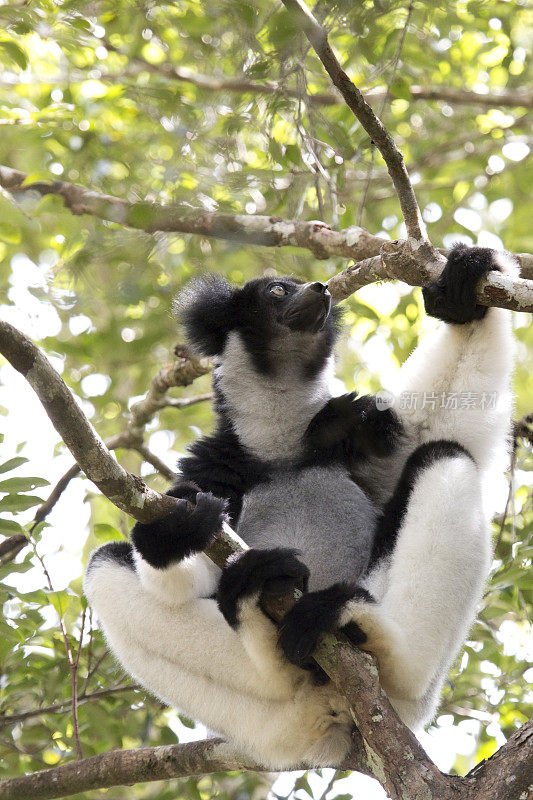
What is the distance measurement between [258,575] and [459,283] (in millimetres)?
1579

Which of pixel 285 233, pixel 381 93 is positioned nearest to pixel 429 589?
pixel 285 233

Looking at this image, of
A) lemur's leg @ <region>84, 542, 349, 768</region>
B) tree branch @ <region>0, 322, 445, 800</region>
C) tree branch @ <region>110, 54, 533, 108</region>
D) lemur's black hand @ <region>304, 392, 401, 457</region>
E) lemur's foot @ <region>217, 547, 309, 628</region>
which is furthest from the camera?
tree branch @ <region>110, 54, 533, 108</region>

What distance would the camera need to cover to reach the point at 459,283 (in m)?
3.50

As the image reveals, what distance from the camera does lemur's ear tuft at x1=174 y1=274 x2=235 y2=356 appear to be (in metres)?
4.75

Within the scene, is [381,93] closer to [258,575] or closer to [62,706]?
[258,575]

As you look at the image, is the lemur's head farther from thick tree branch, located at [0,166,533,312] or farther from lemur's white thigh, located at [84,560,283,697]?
lemur's white thigh, located at [84,560,283,697]

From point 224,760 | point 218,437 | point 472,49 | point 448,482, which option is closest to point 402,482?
point 448,482

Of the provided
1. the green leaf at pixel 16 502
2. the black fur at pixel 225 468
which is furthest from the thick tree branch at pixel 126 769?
the green leaf at pixel 16 502

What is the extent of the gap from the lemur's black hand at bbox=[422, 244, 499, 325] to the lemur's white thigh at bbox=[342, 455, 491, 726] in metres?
0.75

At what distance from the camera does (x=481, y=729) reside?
4.78 m

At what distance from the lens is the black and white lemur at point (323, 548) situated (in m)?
3.20

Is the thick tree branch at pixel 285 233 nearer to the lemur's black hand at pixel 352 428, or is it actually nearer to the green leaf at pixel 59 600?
the lemur's black hand at pixel 352 428

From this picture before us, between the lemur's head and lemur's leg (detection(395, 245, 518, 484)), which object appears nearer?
lemur's leg (detection(395, 245, 518, 484))

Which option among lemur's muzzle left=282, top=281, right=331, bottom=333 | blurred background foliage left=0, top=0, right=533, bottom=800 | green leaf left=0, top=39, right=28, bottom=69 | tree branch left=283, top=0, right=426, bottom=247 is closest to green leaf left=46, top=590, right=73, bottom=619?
blurred background foliage left=0, top=0, right=533, bottom=800
